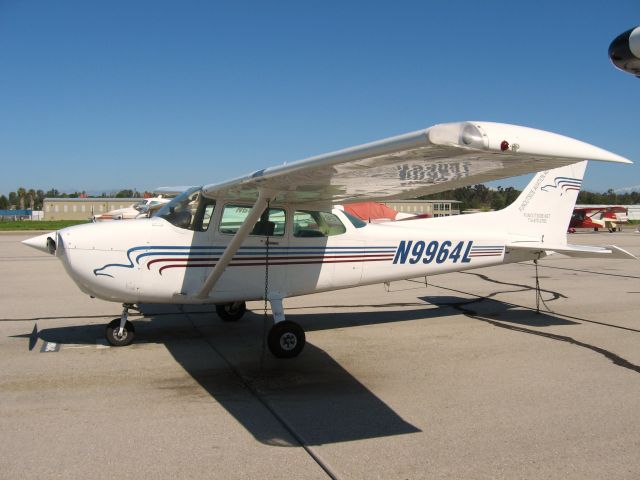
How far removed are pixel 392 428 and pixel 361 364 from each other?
6.23 feet

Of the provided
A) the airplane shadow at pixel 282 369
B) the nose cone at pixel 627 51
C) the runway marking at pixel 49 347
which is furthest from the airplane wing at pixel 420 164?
the runway marking at pixel 49 347

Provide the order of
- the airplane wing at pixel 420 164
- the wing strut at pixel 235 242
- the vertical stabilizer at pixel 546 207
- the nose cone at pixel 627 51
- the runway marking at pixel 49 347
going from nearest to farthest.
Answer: the nose cone at pixel 627 51 < the airplane wing at pixel 420 164 < the wing strut at pixel 235 242 < the runway marking at pixel 49 347 < the vertical stabilizer at pixel 546 207

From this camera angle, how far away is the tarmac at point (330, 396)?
377 cm

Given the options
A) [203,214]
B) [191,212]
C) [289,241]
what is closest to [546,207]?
[289,241]

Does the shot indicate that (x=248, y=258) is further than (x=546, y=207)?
No

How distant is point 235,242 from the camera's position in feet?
20.6

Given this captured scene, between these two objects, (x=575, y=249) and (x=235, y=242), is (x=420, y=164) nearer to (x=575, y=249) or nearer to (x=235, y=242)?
(x=235, y=242)

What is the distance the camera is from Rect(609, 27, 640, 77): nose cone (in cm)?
195

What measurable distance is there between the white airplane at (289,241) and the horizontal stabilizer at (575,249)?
Answer: 20 millimetres

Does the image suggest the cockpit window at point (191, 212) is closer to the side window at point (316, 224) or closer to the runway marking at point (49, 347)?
the side window at point (316, 224)

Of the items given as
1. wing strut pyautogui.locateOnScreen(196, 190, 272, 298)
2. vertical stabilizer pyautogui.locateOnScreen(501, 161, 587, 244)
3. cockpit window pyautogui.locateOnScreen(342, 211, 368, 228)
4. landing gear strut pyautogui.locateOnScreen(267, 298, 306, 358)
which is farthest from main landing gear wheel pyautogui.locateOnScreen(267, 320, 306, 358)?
vertical stabilizer pyautogui.locateOnScreen(501, 161, 587, 244)

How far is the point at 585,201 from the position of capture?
346 ft

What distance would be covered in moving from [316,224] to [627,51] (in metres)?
5.53

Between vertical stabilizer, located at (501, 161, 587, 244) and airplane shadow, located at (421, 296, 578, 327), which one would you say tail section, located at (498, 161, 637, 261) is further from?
airplane shadow, located at (421, 296, 578, 327)
